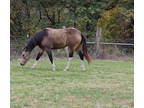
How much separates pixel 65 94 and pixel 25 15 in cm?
1409

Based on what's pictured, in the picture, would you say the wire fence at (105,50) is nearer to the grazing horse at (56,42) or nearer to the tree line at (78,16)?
the tree line at (78,16)

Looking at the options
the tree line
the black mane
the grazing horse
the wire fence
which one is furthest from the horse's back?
the tree line

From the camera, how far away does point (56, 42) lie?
9.91 meters

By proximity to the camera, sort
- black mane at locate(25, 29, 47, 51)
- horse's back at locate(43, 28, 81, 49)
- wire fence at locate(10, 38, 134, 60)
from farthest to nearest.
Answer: wire fence at locate(10, 38, 134, 60), horse's back at locate(43, 28, 81, 49), black mane at locate(25, 29, 47, 51)

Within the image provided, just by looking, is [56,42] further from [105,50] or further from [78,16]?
[78,16]

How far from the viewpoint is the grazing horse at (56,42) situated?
9.66 meters

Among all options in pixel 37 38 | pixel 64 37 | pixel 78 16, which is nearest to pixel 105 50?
pixel 78 16

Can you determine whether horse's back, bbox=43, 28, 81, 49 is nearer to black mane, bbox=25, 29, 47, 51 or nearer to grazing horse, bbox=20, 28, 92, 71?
grazing horse, bbox=20, 28, 92, 71

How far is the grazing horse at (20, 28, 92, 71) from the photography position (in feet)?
31.7

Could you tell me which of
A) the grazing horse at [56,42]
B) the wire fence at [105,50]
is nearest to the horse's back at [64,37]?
the grazing horse at [56,42]

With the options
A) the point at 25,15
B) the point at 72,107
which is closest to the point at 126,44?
the point at 25,15
